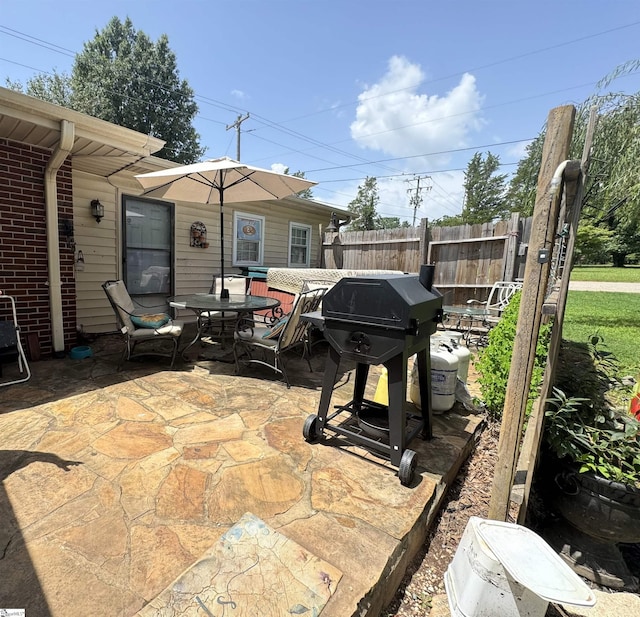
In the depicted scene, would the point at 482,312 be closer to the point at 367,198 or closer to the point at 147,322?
the point at 147,322

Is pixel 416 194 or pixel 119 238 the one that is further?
pixel 416 194

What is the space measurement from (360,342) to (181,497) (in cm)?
126

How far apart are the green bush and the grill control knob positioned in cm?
131

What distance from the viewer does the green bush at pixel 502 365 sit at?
2535 mm

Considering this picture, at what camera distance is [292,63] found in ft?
37.4

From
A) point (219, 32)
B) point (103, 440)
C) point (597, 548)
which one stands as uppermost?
point (219, 32)

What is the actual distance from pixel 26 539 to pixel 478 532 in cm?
188

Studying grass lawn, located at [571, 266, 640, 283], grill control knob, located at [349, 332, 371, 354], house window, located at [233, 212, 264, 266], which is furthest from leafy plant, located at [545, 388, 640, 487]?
grass lawn, located at [571, 266, 640, 283]

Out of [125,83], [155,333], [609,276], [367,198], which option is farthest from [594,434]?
[367,198]

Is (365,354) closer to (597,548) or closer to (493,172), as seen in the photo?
(597,548)

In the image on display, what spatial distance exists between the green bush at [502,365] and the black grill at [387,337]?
84 cm

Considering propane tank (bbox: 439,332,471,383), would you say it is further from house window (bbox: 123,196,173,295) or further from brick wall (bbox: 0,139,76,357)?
house window (bbox: 123,196,173,295)

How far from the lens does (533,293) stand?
140 centimetres

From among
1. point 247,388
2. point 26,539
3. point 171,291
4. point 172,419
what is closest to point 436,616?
point 26,539
